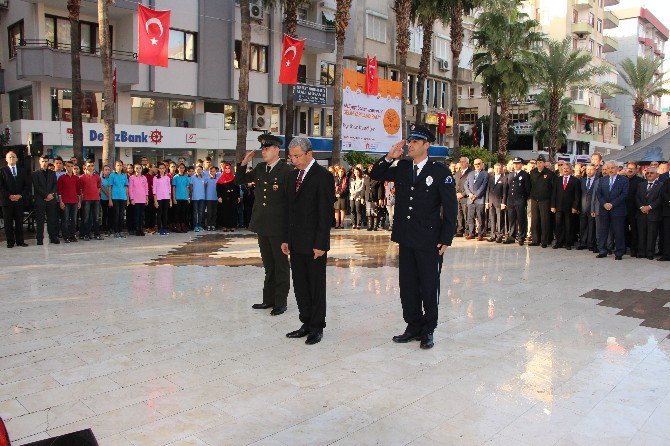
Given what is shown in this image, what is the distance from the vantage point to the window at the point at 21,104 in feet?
88.0

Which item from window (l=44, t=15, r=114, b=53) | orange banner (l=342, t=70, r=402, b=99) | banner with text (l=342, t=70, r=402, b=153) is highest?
window (l=44, t=15, r=114, b=53)

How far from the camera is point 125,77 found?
26719 millimetres

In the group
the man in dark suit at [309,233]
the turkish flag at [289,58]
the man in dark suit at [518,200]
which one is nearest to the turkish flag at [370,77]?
the turkish flag at [289,58]

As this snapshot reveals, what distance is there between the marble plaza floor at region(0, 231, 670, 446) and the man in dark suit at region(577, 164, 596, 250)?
3.72 metres

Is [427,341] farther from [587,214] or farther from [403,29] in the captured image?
[403,29]

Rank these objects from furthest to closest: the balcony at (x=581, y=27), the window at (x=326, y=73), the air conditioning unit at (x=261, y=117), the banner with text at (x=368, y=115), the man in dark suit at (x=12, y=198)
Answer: the balcony at (x=581, y=27)
the window at (x=326, y=73)
the air conditioning unit at (x=261, y=117)
the banner with text at (x=368, y=115)
the man in dark suit at (x=12, y=198)

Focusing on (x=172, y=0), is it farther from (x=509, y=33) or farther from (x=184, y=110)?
(x=509, y=33)

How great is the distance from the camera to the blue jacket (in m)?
13.1

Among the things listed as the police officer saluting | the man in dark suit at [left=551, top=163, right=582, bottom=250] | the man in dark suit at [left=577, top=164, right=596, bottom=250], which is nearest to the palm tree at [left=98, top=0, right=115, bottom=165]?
the man in dark suit at [left=551, top=163, right=582, bottom=250]

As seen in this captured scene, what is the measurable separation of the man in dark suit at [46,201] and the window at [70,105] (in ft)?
45.5

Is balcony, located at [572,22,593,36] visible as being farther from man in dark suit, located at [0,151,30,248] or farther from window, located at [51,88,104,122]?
man in dark suit, located at [0,151,30,248]

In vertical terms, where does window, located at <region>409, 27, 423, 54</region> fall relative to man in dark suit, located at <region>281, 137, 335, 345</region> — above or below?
above

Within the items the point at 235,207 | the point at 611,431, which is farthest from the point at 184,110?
the point at 611,431

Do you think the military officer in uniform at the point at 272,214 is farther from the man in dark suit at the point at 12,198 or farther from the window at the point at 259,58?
the window at the point at 259,58
